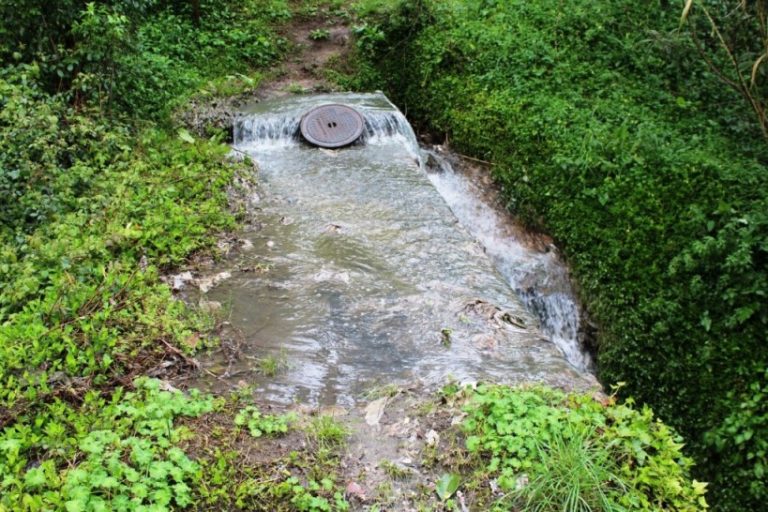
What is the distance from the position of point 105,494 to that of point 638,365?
4629 millimetres

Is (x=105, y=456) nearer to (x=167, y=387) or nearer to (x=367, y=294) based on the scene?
(x=167, y=387)

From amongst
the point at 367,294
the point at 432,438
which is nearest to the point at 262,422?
the point at 432,438

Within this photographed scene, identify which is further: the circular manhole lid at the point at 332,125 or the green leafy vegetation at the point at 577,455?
the circular manhole lid at the point at 332,125

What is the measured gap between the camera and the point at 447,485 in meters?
3.02

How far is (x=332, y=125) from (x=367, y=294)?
14.0 ft

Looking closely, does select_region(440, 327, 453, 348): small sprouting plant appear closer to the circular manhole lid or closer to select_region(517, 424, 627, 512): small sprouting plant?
select_region(517, 424, 627, 512): small sprouting plant

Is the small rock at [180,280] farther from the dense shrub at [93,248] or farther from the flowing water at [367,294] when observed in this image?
the flowing water at [367,294]

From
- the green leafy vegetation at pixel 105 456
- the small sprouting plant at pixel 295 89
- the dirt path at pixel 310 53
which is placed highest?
the dirt path at pixel 310 53

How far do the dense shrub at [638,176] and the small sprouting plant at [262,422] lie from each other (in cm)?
355

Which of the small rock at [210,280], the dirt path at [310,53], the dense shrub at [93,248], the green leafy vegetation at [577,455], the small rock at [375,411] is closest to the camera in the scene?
the green leafy vegetation at [577,455]

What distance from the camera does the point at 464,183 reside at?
26.8ft

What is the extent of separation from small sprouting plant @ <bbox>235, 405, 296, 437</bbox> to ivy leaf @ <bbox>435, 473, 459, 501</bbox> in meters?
0.96

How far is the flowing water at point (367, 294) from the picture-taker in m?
4.00

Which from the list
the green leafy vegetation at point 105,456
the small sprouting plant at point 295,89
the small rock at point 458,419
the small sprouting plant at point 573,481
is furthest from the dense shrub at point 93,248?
the small sprouting plant at point 573,481
